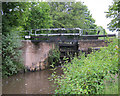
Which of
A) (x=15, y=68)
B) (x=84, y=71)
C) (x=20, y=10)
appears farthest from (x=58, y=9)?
(x=84, y=71)

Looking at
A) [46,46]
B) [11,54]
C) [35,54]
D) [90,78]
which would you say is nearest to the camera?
[90,78]

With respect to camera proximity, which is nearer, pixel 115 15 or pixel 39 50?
pixel 115 15

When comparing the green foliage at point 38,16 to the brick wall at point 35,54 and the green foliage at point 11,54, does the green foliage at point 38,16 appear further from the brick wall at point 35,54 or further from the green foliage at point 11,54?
the green foliage at point 11,54

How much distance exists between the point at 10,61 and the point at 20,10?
95.9 inches

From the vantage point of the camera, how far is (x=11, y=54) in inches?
262

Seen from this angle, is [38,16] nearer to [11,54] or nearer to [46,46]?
[46,46]

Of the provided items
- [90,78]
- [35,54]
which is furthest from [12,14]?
[90,78]

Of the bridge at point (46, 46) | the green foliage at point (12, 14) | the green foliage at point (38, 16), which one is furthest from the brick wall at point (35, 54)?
the green foliage at point (38, 16)

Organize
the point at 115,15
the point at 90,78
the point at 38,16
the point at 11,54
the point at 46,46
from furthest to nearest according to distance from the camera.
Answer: the point at 38,16 → the point at 46,46 → the point at 11,54 → the point at 115,15 → the point at 90,78

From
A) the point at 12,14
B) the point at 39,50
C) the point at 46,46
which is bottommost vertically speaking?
the point at 39,50

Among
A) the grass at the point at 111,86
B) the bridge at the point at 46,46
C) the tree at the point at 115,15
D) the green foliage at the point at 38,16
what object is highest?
the green foliage at the point at 38,16

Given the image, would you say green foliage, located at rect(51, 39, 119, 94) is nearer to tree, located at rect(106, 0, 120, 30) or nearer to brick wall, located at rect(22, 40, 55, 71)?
tree, located at rect(106, 0, 120, 30)

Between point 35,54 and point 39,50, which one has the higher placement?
point 39,50

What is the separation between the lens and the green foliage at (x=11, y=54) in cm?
630
